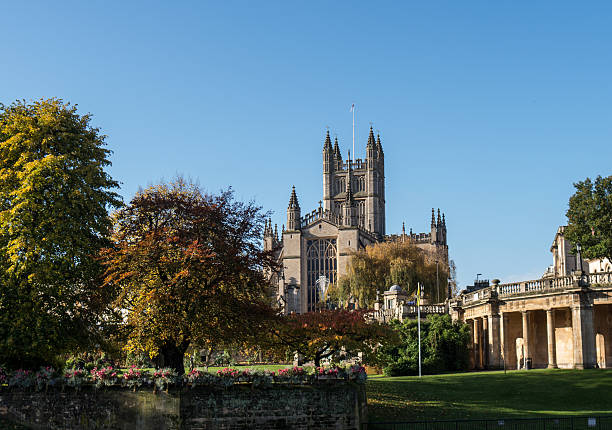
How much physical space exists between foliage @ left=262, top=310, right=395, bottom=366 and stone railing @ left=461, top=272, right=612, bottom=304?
14095 millimetres

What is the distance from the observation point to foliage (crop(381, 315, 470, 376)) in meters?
46.3

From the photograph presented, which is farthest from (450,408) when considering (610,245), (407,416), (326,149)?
(326,149)

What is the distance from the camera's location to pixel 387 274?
85.4 metres

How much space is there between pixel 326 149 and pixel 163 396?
111700 millimetres

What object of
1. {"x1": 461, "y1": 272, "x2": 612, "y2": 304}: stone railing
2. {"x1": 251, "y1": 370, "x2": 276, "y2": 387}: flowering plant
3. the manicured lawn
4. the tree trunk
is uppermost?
{"x1": 461, "y1": 272, "x2": 612, "y2": 304}: stone railing

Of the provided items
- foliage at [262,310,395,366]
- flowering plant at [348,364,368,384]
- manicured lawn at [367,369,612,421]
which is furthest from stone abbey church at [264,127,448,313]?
flowering plant at [348,364,368,384]

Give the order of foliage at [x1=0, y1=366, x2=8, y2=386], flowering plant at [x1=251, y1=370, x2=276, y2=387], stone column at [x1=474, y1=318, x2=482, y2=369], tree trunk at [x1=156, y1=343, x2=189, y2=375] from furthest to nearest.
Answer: stone column at [x1=474, y1=318, x2=482, y2=369]
tree trunk at [x1=156, y1=343, x2=189, y2=375]
flowering plant at [x1=251, y1=370, x2=276, y2=387]
foliage at [x1=0, y1=366, x2=8, y2=386]

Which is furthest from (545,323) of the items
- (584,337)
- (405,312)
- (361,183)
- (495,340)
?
(361,183)

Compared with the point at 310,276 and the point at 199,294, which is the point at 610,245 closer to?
the point at 199,294

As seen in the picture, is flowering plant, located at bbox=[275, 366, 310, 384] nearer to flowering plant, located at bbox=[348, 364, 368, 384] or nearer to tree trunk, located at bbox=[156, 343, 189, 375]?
flowering plant, located at bbox=[348, 364, 368, 384]

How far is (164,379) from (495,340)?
26936mm

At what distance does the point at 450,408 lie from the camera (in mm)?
30391

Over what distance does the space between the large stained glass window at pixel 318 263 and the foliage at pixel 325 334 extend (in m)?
72.8

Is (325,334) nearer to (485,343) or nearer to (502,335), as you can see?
(502,335)
